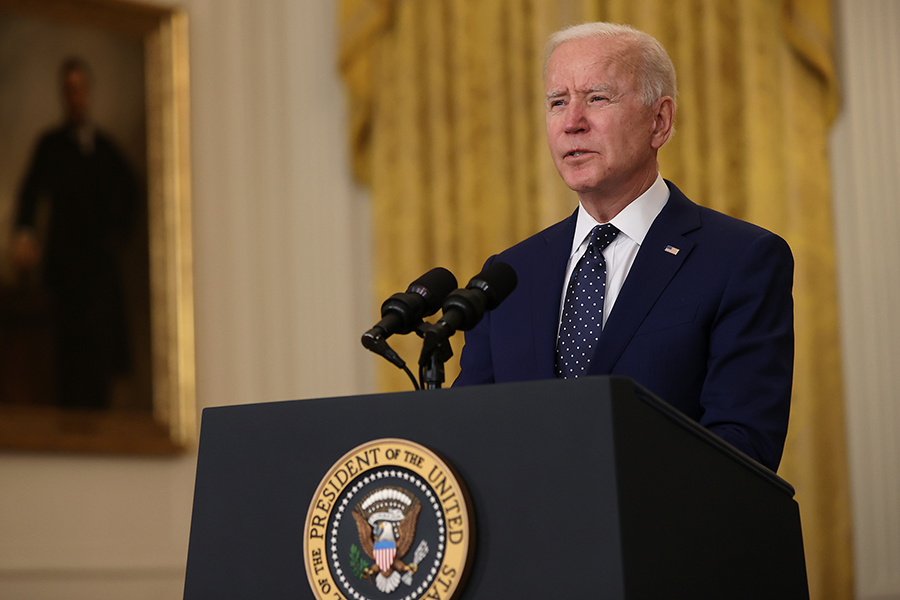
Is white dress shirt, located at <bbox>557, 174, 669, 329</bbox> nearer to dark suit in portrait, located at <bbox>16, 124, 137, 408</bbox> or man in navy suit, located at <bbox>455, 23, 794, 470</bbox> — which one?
man in navy suit, located at <bbox>455, 23, 794, 470</bbox>

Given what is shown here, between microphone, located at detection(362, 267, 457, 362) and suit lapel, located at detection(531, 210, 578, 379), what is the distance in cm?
58

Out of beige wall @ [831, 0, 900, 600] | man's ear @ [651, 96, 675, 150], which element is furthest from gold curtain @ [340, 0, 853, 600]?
man's ear @ [651, 96, 675, 150]

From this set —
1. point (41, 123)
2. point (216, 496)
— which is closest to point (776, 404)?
point (216, 496)

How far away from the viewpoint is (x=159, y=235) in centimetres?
503

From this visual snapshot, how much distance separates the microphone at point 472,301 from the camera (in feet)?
5.73

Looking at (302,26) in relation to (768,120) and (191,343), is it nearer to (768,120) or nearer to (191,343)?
(191,343)

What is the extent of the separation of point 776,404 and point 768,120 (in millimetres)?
3000

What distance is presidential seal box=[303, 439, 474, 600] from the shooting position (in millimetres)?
1477

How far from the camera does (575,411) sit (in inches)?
57.2

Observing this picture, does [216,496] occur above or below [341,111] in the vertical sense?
below

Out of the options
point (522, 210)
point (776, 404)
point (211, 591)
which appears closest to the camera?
point (211, 591)

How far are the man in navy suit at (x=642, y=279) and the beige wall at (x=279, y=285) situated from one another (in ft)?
8.71

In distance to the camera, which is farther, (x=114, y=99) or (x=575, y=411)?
(x=114, y=99)

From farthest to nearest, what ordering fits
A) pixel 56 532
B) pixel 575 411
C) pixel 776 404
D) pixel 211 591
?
pixel 56 532, pixel 776 404, pixel 211 591, pixel 575 411
